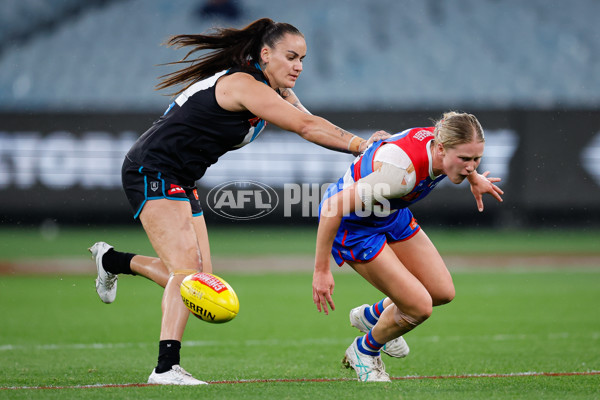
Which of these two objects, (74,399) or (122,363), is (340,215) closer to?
(74,399)

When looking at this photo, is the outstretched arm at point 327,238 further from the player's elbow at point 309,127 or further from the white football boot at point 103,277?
the white football boot at point 103,277

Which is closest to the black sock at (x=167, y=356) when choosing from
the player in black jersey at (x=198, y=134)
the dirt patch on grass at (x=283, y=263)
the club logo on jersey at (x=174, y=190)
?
the player in black jersey at (x=198, y=134)

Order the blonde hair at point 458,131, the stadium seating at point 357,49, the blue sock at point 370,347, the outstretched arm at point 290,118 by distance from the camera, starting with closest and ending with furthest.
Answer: the blonde hair at point 458,131, the outstretched arm at point 290,118, the blue sock at point 370,347, the stadium seating at point 357,49

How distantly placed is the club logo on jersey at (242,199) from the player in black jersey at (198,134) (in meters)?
12.0

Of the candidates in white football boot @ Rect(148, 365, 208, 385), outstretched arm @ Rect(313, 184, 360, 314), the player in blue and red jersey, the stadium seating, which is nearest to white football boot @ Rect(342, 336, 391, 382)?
the player in blue and red jersey

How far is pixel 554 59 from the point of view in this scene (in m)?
23.2

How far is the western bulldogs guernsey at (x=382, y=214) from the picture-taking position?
17.1ft

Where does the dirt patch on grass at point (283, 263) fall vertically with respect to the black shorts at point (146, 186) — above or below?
below

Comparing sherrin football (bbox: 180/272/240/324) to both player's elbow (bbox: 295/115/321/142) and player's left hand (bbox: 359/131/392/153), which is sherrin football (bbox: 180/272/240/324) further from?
player's left hand (bbox: 359/131/392/153)

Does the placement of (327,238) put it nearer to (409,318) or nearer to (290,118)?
(290,118)

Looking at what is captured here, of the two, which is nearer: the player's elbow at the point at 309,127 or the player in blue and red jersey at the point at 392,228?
the player in blue and red jersey at the point at 392,228

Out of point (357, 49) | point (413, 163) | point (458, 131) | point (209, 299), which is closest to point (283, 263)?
point (209, 299)

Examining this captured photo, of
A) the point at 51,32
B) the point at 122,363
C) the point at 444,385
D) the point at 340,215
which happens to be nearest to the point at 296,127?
the point at 340,215

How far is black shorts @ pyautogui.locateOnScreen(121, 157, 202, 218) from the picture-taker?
5535 millimetres
